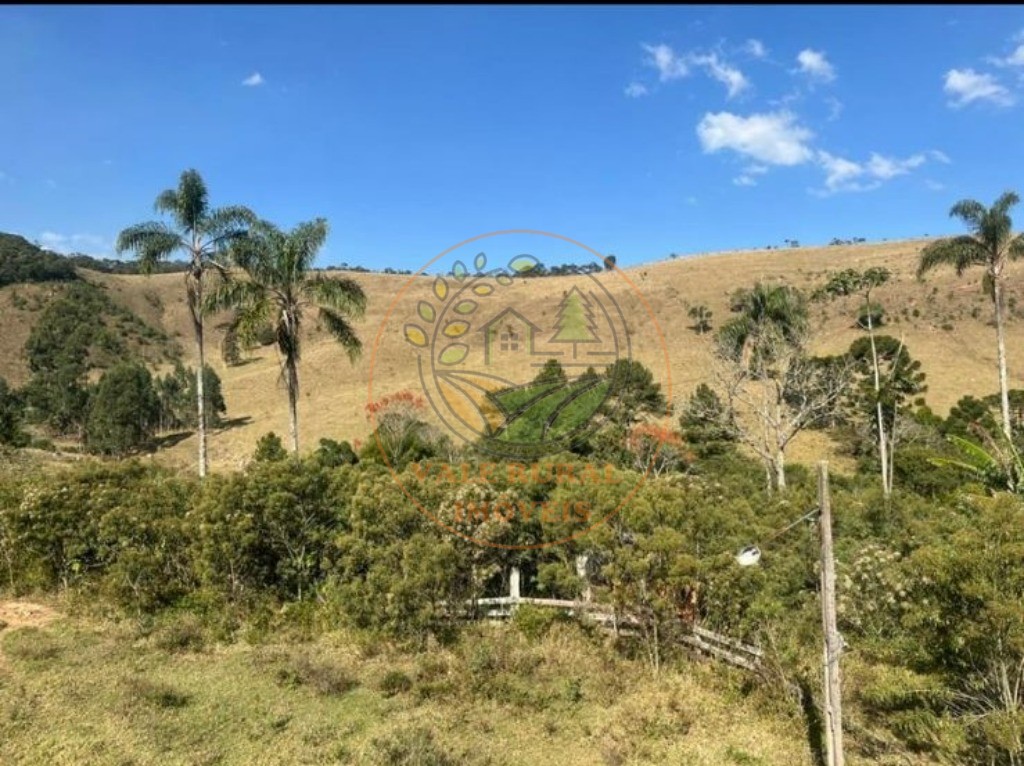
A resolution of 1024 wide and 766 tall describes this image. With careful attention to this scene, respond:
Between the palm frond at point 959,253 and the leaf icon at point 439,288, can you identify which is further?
the palm frond at point 959,253

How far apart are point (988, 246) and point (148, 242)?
2457cm

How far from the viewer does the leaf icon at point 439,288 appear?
9742 millimetres

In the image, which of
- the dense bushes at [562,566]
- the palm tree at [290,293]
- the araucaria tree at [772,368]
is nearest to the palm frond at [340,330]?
the palm tree at [290,293]

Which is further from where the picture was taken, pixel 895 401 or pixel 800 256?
pixel 800 256

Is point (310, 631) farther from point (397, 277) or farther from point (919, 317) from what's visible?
point (397, 277)

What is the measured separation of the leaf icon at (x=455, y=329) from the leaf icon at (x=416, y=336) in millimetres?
376

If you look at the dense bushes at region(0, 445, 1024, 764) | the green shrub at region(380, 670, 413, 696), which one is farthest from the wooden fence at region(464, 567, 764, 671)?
the green shrub at region(380, 670, 413, 696)

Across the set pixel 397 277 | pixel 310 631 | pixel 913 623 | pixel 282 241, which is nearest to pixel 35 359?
pixel 397 277

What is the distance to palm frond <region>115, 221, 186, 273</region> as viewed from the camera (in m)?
18.2

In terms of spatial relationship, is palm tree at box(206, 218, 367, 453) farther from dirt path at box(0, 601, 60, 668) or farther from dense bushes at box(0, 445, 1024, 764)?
dirt path at box(0, 601, 60, 668)

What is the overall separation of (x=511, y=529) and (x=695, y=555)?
3785mm

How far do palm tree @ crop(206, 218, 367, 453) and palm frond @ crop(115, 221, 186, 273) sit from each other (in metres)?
2.71

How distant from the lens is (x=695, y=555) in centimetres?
1108

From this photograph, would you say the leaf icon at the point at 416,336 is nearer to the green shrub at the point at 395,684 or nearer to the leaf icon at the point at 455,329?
the leaf icon at the point at 455,329
